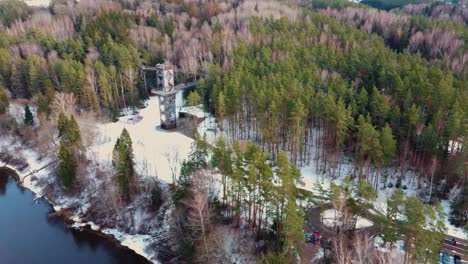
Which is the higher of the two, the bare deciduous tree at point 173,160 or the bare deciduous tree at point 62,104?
the bare deciduous tree at point 62,104

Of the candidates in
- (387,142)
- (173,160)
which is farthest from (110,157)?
(387,142)

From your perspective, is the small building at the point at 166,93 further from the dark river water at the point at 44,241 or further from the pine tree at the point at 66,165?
the dark river water at the point at 44,241

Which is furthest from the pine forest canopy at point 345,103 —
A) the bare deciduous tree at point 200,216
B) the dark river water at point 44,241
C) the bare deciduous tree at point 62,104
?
the dark river water at point 44,241

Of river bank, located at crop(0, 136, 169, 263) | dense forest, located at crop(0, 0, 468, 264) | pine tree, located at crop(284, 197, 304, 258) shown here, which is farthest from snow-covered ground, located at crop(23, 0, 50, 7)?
pine tree, located at crop(284, 197, 304, 258)

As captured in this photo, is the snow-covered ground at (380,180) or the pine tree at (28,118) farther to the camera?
the pine tree at (28,118)

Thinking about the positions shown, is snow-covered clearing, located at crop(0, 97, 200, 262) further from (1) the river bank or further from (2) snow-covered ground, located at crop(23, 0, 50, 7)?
(2) snow-covered ground, located at crop(23, 0, 50, 7)

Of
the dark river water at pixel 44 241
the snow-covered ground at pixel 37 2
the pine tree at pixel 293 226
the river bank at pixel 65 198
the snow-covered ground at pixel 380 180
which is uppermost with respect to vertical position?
the snow-covered ground at pixel 37 2
